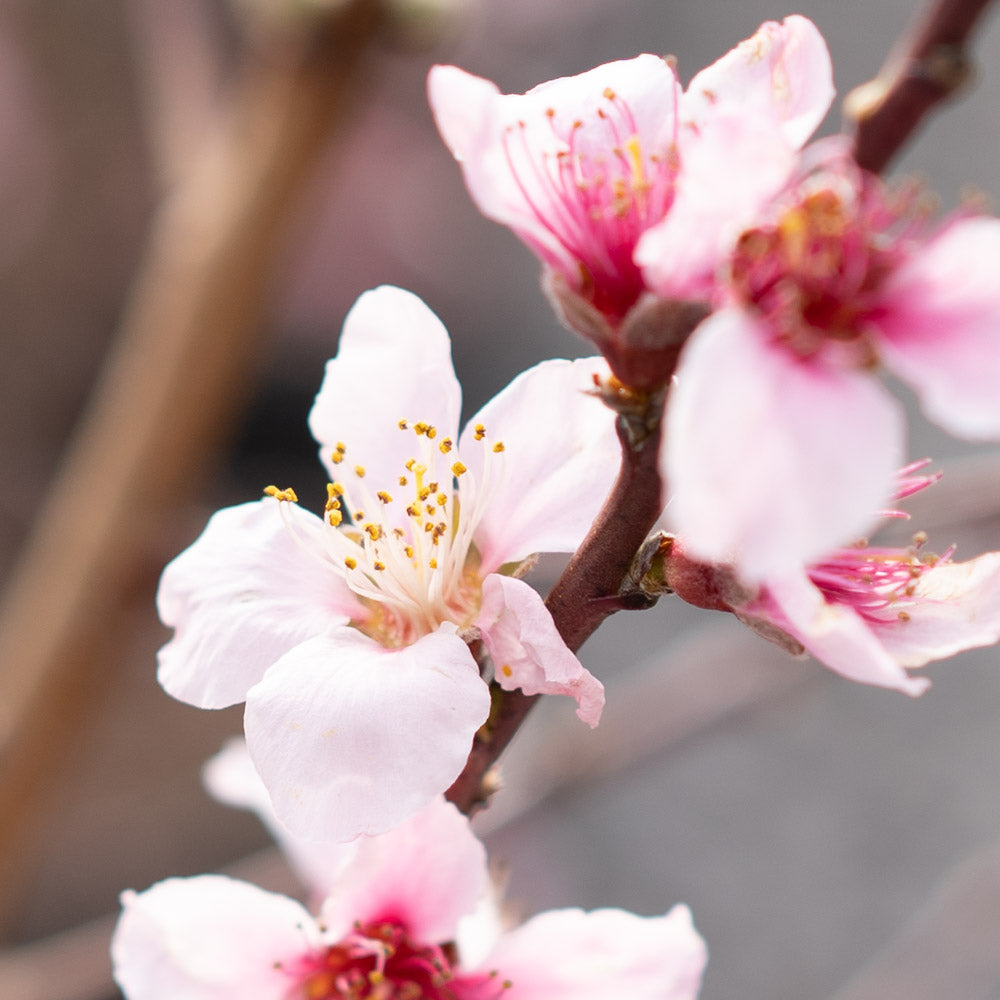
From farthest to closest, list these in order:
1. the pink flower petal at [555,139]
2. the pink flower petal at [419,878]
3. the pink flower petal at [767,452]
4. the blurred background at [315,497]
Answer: the blurred background at [315,497] → the pink flower petal at [419,878] → the pink flower petal at [555,139] → the pink flower petal at [767,452]

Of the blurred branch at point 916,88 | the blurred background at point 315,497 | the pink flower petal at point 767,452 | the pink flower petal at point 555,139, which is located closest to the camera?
the pink flower petal at point 767,452

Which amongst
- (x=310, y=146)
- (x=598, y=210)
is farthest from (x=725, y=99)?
(x=310, y=146)

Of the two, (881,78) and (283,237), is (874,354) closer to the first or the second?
(881,78)

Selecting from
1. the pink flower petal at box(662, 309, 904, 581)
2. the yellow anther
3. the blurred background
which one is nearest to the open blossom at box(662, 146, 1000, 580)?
the pink flower petal at box(662, 309, 904, 581)

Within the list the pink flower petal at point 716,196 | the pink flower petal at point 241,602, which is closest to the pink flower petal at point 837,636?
the pink flower petal at point 716,196

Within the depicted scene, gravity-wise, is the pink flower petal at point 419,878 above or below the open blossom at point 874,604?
below

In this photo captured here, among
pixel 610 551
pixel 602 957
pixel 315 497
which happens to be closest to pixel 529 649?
pixel 610 551

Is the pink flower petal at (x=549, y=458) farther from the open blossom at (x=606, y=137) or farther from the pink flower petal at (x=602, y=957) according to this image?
the pink flower petal at (x=602, y=957)
